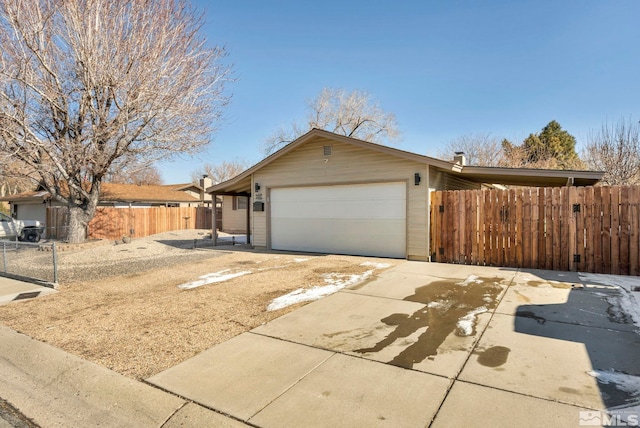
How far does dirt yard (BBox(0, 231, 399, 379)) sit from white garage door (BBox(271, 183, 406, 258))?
0.80 m

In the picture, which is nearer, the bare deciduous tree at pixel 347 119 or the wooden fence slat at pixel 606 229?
the wooden fence slat at pixel 606 229

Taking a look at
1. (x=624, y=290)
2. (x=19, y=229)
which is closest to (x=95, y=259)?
(x=19, y=229)

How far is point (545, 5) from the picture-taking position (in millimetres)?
10305

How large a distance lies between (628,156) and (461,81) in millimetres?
8804

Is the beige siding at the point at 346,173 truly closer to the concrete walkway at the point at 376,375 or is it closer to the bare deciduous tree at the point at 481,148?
the concrete walkway at the point at 376,375

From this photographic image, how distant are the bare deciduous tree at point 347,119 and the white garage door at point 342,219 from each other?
18.2 metres

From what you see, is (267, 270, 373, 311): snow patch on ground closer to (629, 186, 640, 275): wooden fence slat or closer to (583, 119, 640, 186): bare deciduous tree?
(629, 186, 640, 275): wooden fence slat

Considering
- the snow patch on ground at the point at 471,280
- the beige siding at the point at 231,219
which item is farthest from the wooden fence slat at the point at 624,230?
the beige siding at the point at 231,219

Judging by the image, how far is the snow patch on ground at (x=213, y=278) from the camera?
696cm

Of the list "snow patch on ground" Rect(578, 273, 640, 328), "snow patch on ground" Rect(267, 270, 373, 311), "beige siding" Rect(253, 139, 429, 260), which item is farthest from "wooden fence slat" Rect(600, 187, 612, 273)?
"snow patch on ground" Rect(267, 270, 373, 311)

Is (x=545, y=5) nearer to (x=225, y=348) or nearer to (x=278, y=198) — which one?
(x=278, y=198)

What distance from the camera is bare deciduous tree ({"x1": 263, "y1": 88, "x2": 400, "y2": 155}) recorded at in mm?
29109

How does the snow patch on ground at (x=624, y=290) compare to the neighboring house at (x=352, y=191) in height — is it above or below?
below

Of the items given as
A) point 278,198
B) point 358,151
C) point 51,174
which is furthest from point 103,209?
point 358,151
